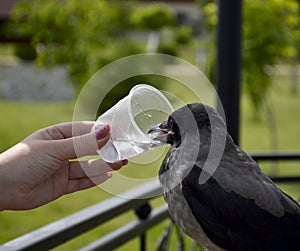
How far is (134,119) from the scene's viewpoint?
1.53 m

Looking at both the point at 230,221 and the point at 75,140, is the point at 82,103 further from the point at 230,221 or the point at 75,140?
the point at 230,221

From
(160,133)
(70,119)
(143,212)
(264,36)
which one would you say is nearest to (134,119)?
(160,133)

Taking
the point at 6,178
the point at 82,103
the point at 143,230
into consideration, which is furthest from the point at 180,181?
the point at 143,230

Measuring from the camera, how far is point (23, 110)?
1195 cm

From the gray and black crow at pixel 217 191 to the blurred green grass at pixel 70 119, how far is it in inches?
7.6

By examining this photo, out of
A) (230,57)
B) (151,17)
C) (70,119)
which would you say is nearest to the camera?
(230,57)

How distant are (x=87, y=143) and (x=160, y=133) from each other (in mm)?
210

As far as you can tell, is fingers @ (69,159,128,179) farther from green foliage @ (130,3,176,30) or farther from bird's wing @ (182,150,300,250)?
green foliage @ (130,3,176,30)

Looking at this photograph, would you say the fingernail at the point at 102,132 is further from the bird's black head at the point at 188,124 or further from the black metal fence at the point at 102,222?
the black metal fence at the point at 102,222

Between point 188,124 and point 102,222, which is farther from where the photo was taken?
point 102,222

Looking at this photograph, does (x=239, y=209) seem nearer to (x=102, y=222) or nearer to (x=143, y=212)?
(x=102, y=222)

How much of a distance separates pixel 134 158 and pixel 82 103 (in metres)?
0.21

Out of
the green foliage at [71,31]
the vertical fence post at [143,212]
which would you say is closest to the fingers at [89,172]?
the vertical fence post at [143,212]

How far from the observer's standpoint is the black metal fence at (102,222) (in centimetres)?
170
